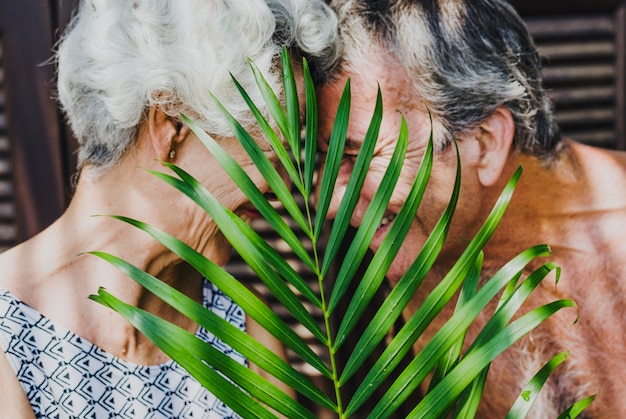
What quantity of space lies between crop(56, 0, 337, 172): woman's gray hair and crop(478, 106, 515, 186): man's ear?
49 cm

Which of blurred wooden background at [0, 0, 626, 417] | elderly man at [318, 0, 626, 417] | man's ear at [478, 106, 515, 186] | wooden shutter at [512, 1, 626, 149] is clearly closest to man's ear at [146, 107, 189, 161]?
elderly man at [318, 0, 626, 417]

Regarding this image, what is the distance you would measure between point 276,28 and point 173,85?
25 centimetres

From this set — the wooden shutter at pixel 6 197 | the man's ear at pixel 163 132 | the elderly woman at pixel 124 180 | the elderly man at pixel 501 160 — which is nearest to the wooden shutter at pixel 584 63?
the elderly man at pixel 501 160

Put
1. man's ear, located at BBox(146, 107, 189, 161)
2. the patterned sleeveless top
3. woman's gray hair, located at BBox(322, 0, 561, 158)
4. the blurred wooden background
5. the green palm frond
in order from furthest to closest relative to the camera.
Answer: the blurred wooden background < woman's gray hair, located at BBox(322, 0, 561, 158) < man's ear, located at BBox(146, 107, 189, 161) < the patterned sleeveless top < the green palm frond

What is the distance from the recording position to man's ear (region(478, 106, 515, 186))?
6.05ft

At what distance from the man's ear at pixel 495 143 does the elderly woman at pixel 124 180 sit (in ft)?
1.51

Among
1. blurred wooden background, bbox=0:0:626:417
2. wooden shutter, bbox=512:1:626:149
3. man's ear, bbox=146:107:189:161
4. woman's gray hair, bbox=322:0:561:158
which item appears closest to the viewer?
man's ear, bbox=146:107:189:161

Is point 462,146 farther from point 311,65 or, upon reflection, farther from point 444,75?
point 311,65

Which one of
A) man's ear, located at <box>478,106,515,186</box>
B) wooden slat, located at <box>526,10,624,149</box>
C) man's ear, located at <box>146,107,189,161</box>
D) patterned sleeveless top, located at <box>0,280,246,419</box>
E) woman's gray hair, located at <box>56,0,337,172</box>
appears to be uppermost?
wooden slat, located at <box>526,10,624,149</box>

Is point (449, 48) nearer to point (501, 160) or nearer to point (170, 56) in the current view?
point (501, 160)

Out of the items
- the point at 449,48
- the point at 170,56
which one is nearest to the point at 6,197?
the point at 170,56

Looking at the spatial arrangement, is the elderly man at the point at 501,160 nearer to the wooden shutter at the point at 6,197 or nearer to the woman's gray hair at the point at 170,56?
the woman's gray hair at the point at 170,56

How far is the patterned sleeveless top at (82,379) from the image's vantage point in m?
1.51

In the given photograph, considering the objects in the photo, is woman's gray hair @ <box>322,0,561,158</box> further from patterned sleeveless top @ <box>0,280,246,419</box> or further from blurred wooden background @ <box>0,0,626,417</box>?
patterned sleeveless top @ <box>0,280,246,419</box>
